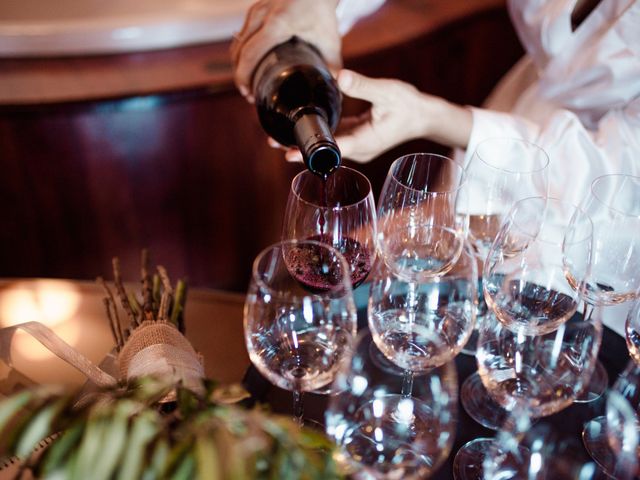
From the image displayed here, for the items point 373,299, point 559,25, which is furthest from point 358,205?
point 559,25

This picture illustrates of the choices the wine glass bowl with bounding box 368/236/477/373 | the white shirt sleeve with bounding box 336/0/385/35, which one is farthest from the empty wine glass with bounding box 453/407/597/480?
the white shirt sleeve with bounding box 336/0/385/35

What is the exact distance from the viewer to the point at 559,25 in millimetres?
1335

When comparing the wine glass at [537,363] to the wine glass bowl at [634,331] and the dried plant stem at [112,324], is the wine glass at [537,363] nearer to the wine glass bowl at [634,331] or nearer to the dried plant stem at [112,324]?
the wine glass bowl at [634,331]

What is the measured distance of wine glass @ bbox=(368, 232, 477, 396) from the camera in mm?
806

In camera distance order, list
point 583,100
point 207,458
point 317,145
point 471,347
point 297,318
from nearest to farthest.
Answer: point 207,458
point 297,318
point 317,145
point 471,347
point 583,100

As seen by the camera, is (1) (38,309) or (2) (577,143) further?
(2) (577,143)

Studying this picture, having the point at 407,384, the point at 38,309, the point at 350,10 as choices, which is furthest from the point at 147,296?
the point at 350,10

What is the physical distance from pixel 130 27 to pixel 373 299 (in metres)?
1.27

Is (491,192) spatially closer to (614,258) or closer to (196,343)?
(614,258)

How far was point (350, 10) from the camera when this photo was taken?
55.9 inches

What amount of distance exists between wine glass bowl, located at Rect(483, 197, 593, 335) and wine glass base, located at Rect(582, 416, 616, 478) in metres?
0.12

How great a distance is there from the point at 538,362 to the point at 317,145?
366mm

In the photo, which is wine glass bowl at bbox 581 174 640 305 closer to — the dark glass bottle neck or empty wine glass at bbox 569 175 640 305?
empty wine glass at bbox 569 175 640 305

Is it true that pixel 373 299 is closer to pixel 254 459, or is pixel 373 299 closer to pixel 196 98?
pixel 254 459
